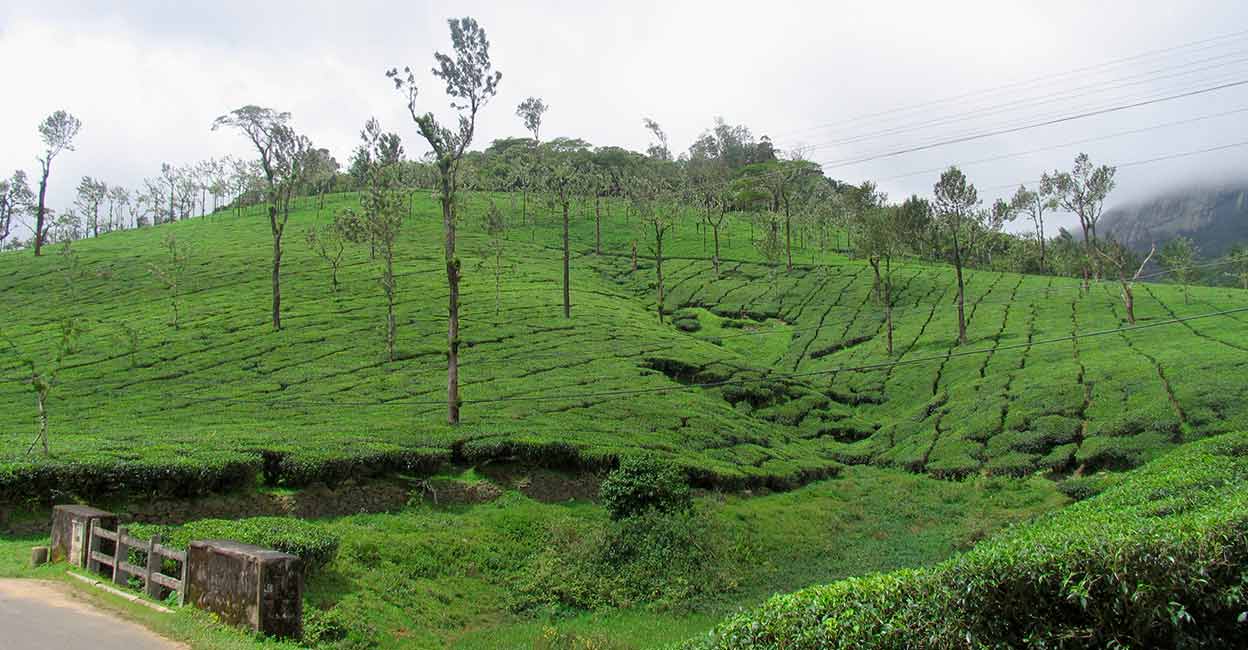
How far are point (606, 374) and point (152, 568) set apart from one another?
30.6m

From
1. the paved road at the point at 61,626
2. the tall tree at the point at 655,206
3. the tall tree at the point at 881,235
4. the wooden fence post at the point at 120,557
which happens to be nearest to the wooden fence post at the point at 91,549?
the wooden fence post at the point at 120,557

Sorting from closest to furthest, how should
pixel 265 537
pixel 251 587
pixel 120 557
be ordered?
pixel 251 587
pixel 120 557
pixel 265 537

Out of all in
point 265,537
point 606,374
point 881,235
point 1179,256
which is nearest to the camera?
point 265,537

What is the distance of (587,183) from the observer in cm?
12444

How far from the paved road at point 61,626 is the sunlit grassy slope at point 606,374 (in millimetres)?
7116

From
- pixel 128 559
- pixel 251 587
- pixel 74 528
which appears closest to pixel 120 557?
pixel 128 559

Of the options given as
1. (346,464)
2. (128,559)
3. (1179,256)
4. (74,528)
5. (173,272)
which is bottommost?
(128,559)

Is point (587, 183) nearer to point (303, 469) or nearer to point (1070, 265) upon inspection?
point (1070, 265)

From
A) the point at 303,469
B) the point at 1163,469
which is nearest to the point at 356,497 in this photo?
the point at 303,469

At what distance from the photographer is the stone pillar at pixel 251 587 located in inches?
476

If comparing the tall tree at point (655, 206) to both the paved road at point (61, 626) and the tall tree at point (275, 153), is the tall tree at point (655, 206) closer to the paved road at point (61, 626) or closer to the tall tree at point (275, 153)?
the tall tree at point (275, 153)

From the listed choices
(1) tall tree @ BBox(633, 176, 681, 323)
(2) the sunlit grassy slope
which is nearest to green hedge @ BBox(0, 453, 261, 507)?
(2) the sunlit grassy slope

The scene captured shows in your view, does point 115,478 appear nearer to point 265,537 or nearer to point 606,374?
point 265,537

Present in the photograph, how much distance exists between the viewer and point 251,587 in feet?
40.0
